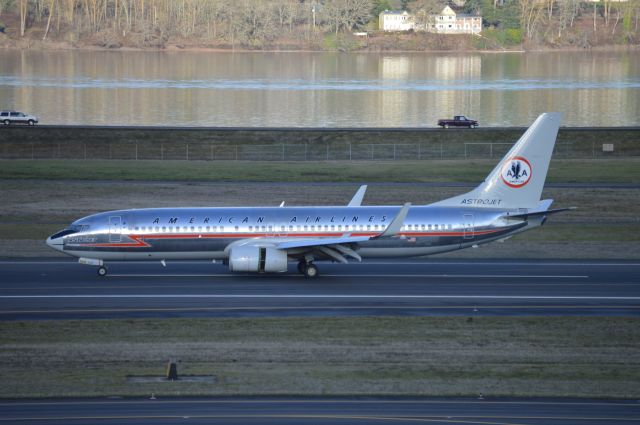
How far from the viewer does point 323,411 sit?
1144 inches

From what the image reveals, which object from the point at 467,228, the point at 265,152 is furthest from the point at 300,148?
the point at 467,228

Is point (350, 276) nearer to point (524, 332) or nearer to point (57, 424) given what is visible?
point (524, 332)

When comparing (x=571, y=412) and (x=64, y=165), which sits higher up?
(x=64, y=165)

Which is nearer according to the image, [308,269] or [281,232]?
[308,269]

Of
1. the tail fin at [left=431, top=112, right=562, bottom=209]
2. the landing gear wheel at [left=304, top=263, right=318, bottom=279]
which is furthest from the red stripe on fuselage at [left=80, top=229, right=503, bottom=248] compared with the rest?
the tail fin at [left=431, top=112, right=562, bottom=209]

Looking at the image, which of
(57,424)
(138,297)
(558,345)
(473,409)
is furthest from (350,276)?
(57,424)

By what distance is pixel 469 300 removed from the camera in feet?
138

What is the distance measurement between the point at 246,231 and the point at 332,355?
517 inches

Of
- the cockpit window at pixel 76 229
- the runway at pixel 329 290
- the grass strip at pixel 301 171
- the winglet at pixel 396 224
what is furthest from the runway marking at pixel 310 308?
the grass strip at pixel 301 171

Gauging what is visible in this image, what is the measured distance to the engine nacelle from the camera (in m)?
45.0

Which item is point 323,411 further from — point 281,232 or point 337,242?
point 281,232

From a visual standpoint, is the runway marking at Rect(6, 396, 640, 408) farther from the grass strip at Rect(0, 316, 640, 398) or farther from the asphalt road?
the grass strip at Rect(0, 316, 640, 398)

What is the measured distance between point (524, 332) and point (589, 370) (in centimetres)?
440

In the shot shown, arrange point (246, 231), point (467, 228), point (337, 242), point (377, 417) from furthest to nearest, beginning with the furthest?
point (467, 228) < point (246, 231) < point (337, 242) < point (377, 417)
